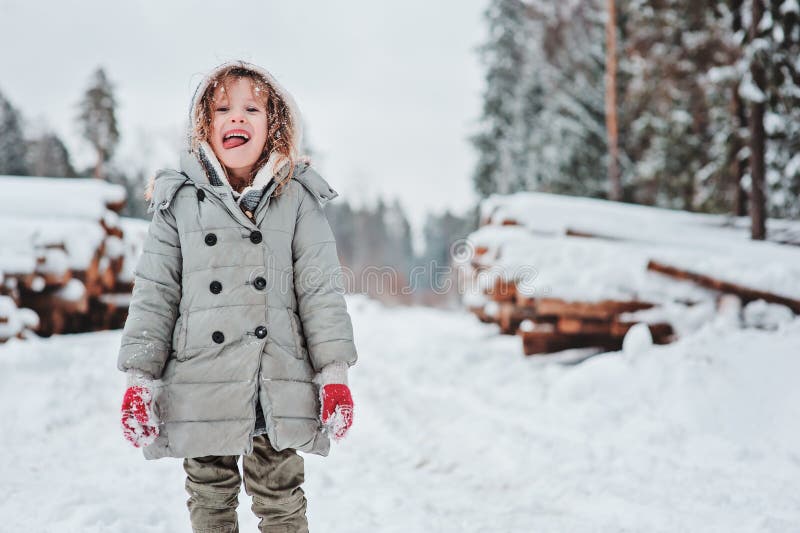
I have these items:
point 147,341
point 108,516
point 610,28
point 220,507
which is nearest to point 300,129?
point 147,341

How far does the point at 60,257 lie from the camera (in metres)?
7.34

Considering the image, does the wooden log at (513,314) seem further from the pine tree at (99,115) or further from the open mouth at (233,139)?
the pine tree at (99,115)

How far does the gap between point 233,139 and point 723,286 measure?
6.34 m

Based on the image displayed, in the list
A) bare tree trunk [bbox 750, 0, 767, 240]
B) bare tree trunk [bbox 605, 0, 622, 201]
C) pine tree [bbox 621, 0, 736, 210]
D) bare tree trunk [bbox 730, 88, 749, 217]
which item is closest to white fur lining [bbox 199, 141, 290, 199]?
bare tree trunk [bbox 750, 0, 767, 240]

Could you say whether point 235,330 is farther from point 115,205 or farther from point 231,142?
point 115,205

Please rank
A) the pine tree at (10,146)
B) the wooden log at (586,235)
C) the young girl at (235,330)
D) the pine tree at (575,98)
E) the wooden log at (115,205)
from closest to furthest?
1. the young girl at (235,330)
2. the wooden log at (586,235)
3. the wooden log at (115,205)
4. the pine tree at (575,98)
5. the pine tree at (10,146)

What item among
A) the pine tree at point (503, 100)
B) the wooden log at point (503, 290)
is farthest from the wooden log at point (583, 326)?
the pine tree at point (503, 100)

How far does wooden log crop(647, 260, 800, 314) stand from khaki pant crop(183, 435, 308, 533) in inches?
→ 237

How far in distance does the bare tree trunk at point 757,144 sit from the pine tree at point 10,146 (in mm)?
37640

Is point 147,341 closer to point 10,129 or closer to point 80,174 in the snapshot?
point 10,129

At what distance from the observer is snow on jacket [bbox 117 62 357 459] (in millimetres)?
2053

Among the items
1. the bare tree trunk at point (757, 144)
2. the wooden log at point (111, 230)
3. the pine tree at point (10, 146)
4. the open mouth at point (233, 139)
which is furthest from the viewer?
the pine tree at point (10, 146)

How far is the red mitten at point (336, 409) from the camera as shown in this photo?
6.83ft

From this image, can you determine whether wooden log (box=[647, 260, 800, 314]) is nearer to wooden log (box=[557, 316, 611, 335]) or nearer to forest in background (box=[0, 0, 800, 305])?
wooden log (box=[557, 316, 611, 335])
